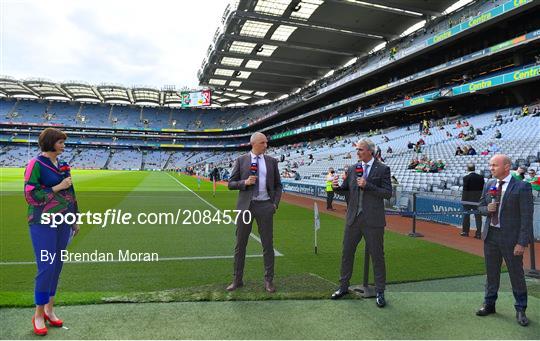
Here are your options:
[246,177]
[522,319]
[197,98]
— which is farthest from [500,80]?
[197,98]

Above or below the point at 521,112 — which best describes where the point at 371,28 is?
above

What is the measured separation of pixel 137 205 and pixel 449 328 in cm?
1488

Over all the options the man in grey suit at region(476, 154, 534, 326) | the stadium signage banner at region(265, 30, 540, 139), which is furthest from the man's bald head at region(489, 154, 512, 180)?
the stadium signage banner at region(265, 30, 540, 139)

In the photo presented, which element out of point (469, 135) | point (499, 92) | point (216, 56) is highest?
point (216, 56)

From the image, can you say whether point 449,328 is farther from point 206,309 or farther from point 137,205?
point 137,205

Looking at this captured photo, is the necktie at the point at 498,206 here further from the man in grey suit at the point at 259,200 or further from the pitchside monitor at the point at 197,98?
the pitchside monitor at the point at 197,98

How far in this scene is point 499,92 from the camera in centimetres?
3259

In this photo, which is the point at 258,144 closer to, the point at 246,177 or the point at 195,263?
the point at 246,177

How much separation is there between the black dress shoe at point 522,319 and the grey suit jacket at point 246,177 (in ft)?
9.85

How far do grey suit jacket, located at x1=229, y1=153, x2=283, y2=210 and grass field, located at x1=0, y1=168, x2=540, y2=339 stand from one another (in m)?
1.19

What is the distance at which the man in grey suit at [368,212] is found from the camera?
4738 millimetres

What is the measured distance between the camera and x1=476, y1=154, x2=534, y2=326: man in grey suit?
419 centimetres

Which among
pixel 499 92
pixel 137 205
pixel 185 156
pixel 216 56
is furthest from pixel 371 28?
pixel 185 156

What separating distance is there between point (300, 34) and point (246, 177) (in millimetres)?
39236
